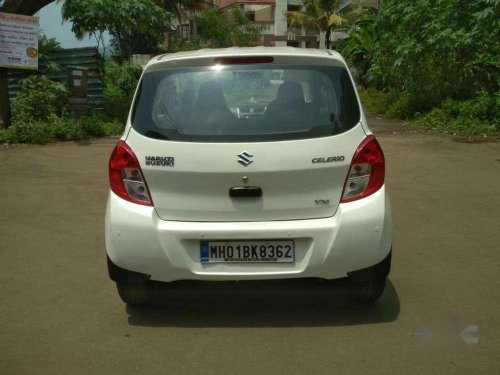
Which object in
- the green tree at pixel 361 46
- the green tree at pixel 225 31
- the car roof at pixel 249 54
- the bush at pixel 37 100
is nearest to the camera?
the car roof at pixel 249 54

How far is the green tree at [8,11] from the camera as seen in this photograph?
1248 centimetres

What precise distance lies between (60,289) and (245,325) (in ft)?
5.20

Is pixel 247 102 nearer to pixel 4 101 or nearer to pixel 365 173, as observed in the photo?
pixel 365 173

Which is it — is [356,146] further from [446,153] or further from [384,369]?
[446,153]

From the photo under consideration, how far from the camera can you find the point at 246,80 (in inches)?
154

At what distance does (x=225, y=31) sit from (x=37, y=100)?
28888 millimetres

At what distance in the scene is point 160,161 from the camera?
3.74 meters

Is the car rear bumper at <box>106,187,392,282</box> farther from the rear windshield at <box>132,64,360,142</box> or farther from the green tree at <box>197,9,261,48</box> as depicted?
the green tree at <box>197,9,261,48</box>

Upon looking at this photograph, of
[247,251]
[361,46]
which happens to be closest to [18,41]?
[247,251]

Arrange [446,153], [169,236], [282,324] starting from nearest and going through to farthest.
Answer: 1. [169,236]
2. [282,324]
3. [446,153]

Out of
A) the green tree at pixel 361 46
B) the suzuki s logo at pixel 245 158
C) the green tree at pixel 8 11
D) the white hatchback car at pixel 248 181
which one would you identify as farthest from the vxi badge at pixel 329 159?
the green tree at pixel 361 46

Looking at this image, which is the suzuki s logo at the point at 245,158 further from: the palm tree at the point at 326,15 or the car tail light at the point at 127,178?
the palm tree at the point at 326,15

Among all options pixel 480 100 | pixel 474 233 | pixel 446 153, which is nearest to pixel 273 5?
pixel 480 100

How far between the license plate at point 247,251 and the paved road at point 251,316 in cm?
49
